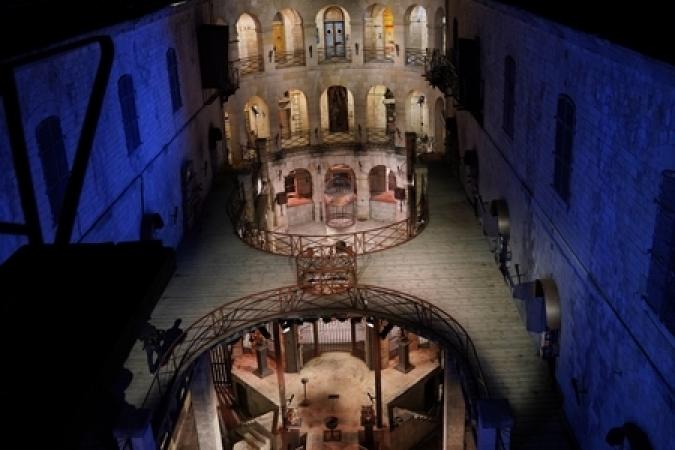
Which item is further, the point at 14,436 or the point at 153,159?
the point at 153,159

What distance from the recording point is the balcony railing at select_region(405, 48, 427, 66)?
32.8m

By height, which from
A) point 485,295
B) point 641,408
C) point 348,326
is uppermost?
point 641,408

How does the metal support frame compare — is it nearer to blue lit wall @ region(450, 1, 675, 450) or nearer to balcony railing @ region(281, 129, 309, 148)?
blue lit wall @ region(450, 1, 675, 450)

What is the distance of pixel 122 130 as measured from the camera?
57.4 ft

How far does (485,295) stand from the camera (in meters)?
18.4

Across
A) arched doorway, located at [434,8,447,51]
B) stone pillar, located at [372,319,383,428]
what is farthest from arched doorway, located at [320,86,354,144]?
stone pillar, located at [372,319,383,428]

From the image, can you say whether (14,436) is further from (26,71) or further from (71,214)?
(26,71)

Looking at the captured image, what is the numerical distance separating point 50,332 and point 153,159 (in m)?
17.0

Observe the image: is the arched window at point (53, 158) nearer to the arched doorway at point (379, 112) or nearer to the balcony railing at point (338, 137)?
the balcony railing at point (338, 137)

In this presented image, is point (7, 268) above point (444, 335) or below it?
above

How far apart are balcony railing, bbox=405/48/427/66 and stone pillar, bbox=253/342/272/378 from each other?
49.9 feet

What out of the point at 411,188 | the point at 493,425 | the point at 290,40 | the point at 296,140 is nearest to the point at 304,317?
the point at 493,425

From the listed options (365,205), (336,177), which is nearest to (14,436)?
(365,205)

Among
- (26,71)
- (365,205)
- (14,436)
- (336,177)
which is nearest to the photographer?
(14,436)
